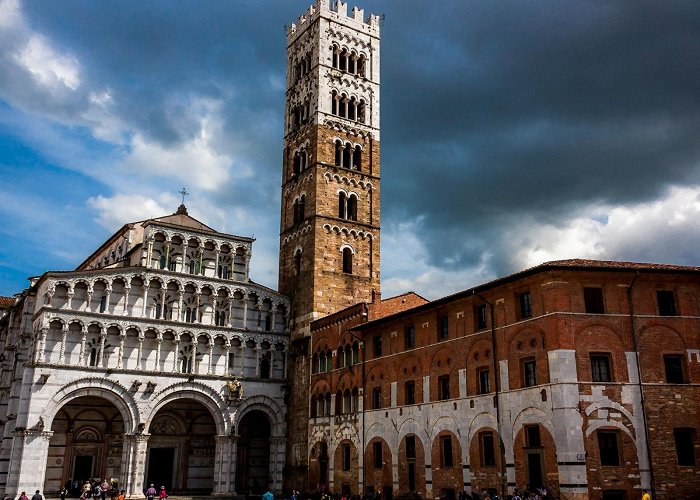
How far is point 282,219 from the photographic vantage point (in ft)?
181

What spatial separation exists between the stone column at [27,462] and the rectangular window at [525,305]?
28677 millimetres

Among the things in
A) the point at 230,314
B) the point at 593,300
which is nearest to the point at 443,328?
the point at 593,300

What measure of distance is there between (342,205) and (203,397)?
17.2 meters

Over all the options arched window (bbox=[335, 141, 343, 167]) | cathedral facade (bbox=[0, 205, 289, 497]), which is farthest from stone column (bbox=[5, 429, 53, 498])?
arched window (bbox=[335, 141, 343, 167])

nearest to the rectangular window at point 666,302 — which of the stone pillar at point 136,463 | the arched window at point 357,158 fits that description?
the arched window at point 357,158

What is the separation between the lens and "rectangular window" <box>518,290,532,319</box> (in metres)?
30.6

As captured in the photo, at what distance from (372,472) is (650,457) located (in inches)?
651

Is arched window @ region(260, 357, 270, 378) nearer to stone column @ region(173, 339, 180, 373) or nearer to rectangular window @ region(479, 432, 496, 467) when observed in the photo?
stone column @ region(173, 339, 180, 373)

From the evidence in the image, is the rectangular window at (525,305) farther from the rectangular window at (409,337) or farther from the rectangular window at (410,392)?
the rectangular window at (410,392)

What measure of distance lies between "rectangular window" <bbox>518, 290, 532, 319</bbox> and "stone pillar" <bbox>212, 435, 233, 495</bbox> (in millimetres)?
24156

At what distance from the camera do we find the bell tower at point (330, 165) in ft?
165

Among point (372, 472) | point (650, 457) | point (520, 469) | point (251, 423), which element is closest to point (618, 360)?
point (650, 457)

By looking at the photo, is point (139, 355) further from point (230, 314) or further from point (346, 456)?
point (346, 456)

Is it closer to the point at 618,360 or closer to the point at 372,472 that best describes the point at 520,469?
the point at 618,360
